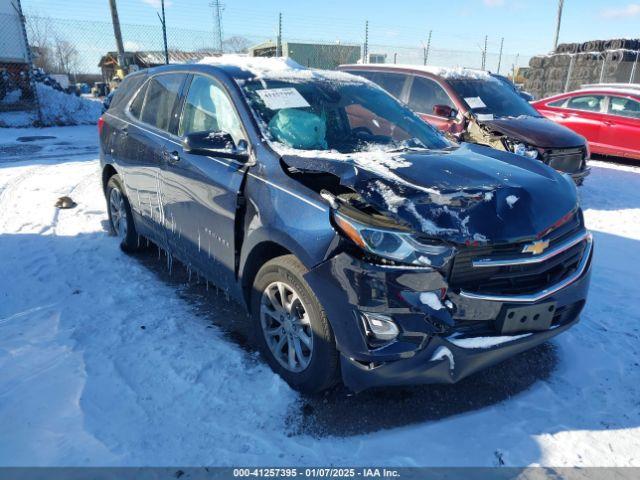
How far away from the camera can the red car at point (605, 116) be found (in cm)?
990

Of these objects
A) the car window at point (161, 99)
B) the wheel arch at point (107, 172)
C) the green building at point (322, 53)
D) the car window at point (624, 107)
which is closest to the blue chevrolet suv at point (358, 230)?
the car window at point (161, 99)

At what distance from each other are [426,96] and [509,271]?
17.6 feet

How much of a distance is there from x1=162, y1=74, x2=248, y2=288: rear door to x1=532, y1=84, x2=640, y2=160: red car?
962 centimetres

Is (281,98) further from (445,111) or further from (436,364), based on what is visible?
(445,111)

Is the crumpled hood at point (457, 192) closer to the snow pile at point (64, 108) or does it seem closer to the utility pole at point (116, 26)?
the snow pile at point (64, 108)

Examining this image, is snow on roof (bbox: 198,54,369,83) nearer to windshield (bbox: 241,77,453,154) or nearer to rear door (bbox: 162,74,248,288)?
windshield (bbox: 241,77,453,154)

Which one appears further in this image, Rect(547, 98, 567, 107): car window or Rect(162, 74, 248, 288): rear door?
Rect(547, 98, 567, 107): car window

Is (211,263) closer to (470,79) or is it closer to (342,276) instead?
(342,276)

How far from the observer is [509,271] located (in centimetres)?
241

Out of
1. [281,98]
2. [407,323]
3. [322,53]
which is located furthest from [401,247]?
[322,53]

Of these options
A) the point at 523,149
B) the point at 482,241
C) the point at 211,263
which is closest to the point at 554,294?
the point at 482,241

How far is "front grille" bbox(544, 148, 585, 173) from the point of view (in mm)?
6480

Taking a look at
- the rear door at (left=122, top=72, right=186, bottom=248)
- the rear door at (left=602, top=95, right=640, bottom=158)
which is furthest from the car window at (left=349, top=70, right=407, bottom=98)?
the rear door at (left=602, top=95, right=640, bottom=158)

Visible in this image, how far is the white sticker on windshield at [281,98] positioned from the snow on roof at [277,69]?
203mm
